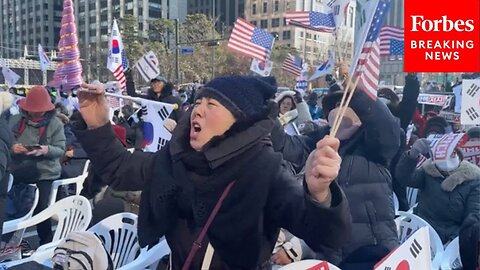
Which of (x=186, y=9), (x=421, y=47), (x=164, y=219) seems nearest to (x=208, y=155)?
(x=164, y=219)

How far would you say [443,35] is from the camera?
3559mm

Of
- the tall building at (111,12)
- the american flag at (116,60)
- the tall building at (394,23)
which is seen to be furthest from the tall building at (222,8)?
the american flag at (116,60)

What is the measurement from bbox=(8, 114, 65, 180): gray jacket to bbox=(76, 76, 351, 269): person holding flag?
3.23m

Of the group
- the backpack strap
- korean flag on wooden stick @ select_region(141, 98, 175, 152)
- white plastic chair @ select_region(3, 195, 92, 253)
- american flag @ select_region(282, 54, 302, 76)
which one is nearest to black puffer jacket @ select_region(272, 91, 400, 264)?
the backpack strap

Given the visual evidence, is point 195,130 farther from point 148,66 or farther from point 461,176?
point 148,66

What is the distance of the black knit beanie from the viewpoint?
1937mm

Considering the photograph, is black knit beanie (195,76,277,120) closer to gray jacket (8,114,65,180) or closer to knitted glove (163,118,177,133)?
knitted glove (163,118,177,133)

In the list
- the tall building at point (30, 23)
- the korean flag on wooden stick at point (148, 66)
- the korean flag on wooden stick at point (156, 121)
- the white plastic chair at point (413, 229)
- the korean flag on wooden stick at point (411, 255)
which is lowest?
the white plastic chair at point (413, 229)

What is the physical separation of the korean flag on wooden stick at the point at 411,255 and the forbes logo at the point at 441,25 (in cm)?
198

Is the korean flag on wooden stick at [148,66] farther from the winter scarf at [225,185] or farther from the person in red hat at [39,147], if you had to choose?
the winter scarf at [225,185]

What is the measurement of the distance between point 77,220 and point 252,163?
228 centimetres

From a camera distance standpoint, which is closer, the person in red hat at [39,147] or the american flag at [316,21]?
the person in red hat at [39,147]

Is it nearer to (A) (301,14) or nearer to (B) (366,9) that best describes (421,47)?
(B) (366,9)

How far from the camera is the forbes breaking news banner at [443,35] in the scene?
3.51 metres
